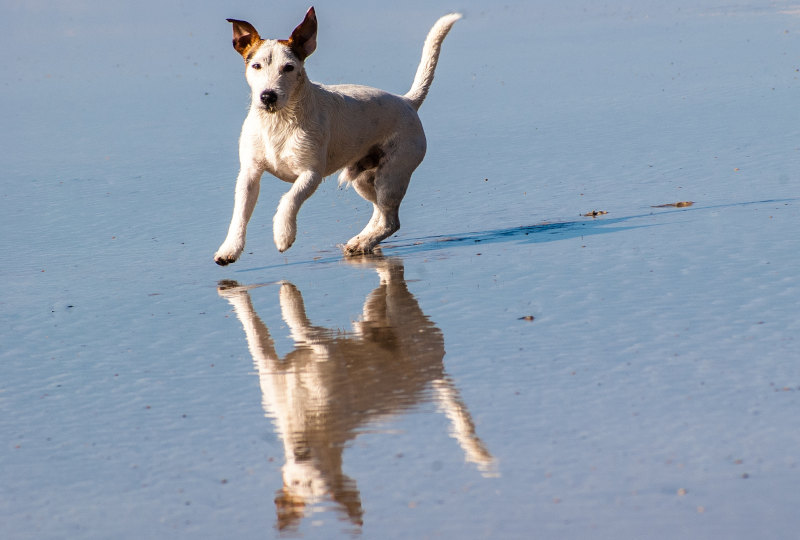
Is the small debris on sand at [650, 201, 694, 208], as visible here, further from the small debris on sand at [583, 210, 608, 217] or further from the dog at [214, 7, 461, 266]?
the dog at [214, 7, 461, 266]

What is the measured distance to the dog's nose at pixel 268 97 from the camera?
29.1 ft

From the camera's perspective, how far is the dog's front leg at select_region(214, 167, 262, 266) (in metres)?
9.11

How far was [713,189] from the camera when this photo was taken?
1112 centimetres

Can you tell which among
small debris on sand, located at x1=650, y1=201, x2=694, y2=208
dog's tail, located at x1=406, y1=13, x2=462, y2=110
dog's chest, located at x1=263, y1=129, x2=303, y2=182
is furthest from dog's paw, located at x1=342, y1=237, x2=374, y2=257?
small debris on sand, located at x1=650, y1=201, x2=694, y2=208

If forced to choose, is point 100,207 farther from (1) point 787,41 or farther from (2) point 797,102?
(1) point 787,41

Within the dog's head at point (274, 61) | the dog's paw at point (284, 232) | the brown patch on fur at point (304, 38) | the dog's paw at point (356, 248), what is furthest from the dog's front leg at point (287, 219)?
the brown patch on fur at point (304, 38)

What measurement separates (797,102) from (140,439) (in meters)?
12.1

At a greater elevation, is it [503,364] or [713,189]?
[713,189]

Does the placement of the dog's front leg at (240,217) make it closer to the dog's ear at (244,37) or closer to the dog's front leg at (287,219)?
the dog's front leg at (287,219)

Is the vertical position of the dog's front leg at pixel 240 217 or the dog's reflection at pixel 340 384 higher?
the dog's front leg at pixel 240 217

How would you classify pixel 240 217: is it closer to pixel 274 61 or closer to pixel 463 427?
pixel 274 61

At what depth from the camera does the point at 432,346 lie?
267 inches

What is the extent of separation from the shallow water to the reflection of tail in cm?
2

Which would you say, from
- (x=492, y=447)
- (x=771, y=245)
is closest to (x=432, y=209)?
(x=771, y=245)
